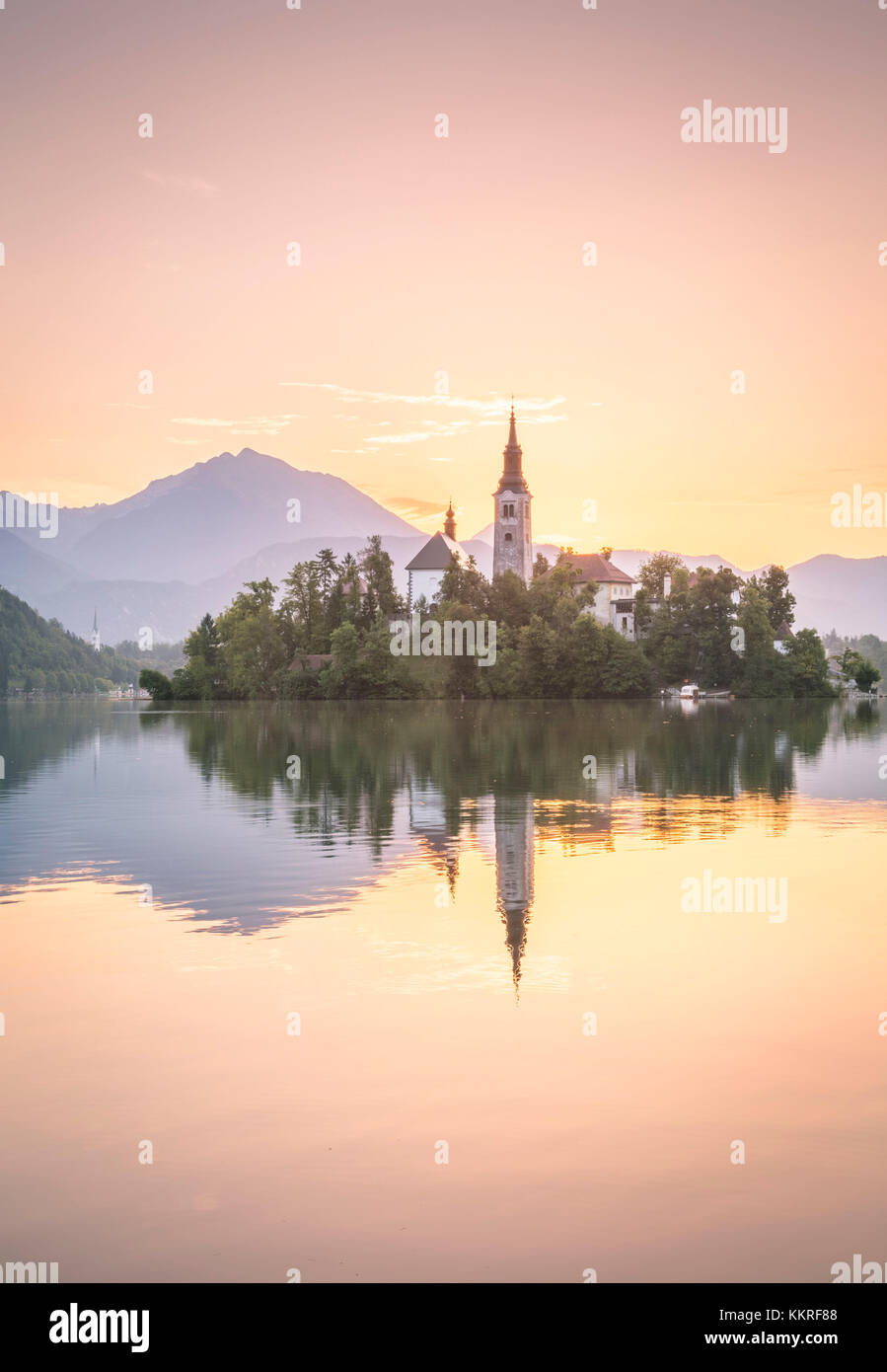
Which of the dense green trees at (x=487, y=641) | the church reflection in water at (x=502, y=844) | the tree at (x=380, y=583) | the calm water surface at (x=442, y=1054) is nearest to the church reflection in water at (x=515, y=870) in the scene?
the church reflection in water at (x=502, y=844)

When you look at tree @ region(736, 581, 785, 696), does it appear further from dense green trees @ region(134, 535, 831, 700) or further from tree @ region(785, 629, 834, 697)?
tree @ region(785, 629, 834, 697)

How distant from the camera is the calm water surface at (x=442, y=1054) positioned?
9438 mm

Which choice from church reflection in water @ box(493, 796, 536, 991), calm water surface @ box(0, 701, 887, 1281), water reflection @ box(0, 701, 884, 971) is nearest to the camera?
calm water surface @ box(0, 701, 887, 1281)

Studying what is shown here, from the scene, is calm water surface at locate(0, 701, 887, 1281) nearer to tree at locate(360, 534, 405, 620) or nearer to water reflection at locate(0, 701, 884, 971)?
water reflection at locate(0, 701, 884, 971)

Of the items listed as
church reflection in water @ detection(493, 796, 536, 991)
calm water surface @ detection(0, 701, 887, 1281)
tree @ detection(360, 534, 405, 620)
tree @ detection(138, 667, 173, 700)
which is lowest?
calm water surface @ detection(0, 701, 887, 1281)

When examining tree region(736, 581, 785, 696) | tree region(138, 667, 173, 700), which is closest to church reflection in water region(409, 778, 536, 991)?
tree region(736, 581, 785, 696)

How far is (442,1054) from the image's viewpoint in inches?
517

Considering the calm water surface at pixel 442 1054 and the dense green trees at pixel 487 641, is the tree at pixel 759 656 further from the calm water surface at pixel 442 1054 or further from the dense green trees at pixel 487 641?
the calm water surface at pixel 442 1054

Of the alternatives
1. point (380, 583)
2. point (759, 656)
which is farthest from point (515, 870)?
point (759, 656)

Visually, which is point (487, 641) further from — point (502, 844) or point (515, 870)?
point (515, 870)

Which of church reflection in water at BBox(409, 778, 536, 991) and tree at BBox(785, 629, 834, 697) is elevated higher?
tree at BBox(785, 629, 834, 697)

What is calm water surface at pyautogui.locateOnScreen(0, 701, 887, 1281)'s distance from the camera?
372 inches

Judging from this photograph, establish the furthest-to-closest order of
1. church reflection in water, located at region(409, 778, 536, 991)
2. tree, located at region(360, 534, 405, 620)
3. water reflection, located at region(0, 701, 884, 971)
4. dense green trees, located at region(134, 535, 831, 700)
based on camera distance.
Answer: tree, located at region(360, 534, 405, 620) → dense green trees, located at region(134, 535, 831, 700) → water reflection, located at region(0, 701, 884, 971) → church reflection in water, located at region(409, 778, 536, 991)

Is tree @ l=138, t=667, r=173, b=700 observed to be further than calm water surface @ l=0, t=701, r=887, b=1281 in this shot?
Yes
